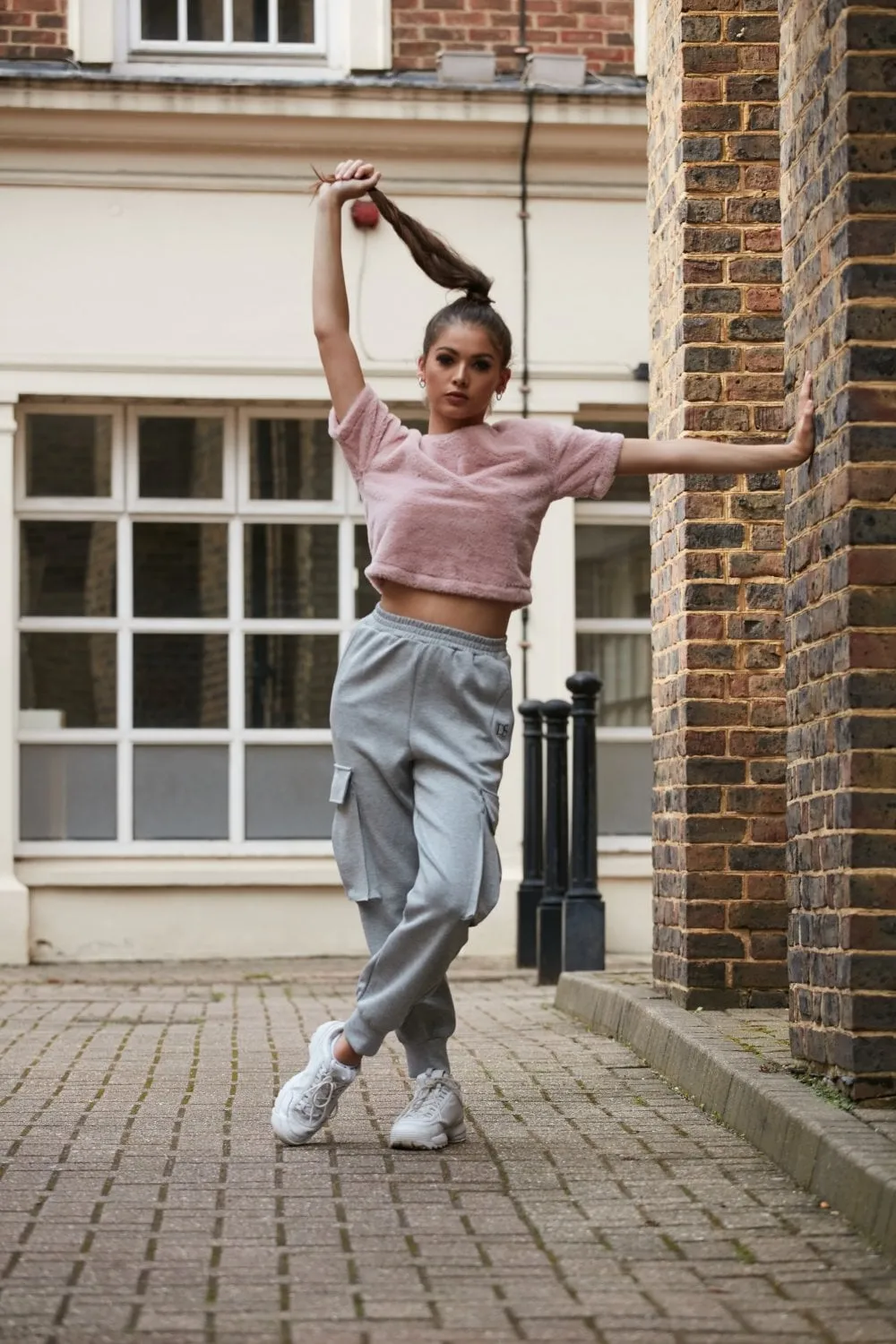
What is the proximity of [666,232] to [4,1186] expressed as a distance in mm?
3959

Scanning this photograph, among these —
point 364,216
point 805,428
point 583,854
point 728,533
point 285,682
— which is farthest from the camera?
point 285,682

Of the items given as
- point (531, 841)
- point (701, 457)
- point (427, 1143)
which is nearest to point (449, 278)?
point (701, 457)

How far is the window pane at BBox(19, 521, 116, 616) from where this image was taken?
1251cm

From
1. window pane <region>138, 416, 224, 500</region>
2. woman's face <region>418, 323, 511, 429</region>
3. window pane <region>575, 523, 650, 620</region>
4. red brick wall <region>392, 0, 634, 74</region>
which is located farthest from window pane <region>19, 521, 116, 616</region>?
woman's face <region>418, 323, 511, 429</region>

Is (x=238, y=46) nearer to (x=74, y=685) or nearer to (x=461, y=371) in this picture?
(x=74, y=685)

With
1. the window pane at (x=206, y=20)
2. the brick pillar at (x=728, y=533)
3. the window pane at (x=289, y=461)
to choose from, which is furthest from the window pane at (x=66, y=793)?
the brick pillar at (x=728, y=533)

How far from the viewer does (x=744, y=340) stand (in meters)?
7.22

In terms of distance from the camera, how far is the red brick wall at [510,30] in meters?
12.5

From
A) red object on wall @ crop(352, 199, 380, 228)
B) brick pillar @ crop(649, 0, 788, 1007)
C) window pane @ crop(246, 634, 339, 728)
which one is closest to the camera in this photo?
brick pillar @ crop(649, 0, 788, 1007)

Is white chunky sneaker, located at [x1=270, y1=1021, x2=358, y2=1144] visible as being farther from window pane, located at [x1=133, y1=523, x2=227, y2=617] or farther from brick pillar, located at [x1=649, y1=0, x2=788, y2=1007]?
window pane, located at [x1=133, y1=523, x2=227, y2=617]

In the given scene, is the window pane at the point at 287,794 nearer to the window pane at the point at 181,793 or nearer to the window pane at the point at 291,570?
the window pane at the point at 181,793

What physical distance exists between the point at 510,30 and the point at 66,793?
4.71 metres

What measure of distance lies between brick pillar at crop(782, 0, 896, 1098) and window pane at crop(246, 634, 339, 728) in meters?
7.34

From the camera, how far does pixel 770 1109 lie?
514 centimetres
